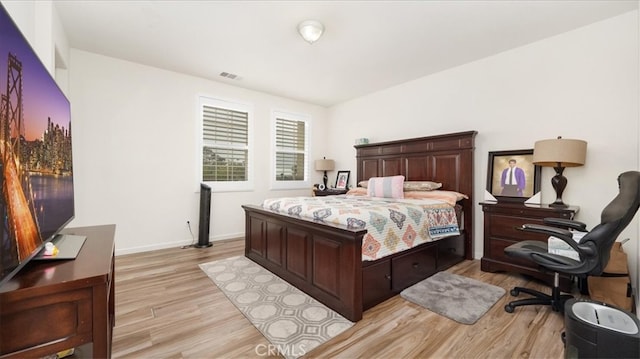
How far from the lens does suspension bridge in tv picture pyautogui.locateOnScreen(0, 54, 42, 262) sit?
810 millimetres

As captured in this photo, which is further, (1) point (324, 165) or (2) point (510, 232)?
(1) point (324, 165)

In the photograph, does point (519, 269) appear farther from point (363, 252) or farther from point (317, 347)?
point (317, 347)

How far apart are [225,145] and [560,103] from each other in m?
4.56

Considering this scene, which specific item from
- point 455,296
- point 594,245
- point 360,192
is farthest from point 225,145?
point 594,245

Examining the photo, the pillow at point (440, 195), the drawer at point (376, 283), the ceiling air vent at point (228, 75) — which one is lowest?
the drawer at point (376, 283)

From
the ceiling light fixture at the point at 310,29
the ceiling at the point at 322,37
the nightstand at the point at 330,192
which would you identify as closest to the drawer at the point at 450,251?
the nightstand at the point at 330,192

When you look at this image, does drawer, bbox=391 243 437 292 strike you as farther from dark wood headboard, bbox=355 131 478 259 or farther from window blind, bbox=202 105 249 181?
window blind, bbox=202 105 249 181

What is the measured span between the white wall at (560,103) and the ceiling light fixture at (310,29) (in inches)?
84.9

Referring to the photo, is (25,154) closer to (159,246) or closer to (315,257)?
(315,257)

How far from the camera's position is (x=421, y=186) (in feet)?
12.1

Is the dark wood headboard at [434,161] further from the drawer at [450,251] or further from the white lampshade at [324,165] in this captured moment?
the white lampshade at [324,165]

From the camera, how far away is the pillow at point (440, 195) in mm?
3301

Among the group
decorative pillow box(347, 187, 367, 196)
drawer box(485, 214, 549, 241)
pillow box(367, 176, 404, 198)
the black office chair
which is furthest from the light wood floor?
decorative pillow box(347, 187, 367, 196)

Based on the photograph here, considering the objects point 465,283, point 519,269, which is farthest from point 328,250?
point 519,269
